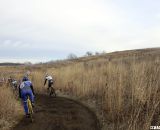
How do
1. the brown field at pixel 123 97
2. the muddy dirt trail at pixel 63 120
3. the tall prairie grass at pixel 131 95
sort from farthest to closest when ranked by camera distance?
the muddy dirt trail at pixel 63 120 → the brown field at pixel 123 97 → the tall prairie grass at pixel 131 95

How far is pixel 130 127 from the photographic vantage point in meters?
9.51

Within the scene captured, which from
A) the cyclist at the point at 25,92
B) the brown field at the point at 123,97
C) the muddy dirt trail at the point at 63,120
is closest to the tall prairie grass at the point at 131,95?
the brown field at the point at 123,97

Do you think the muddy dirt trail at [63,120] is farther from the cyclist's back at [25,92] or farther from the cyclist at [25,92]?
the cyclist's back at [25,92]

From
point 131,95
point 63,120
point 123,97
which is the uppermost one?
point 131,95

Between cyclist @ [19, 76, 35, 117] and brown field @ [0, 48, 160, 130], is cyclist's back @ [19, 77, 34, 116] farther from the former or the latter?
brown field @ [0, 48, 160, 130]

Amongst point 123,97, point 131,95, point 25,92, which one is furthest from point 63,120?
point 131,95

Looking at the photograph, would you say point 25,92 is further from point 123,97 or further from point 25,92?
point 123,97

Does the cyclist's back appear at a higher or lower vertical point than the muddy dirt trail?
higher

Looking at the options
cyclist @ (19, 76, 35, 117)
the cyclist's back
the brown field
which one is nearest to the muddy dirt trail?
the brown field

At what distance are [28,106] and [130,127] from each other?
8220 mm

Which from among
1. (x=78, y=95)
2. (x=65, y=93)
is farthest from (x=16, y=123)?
(x=65, y=93)

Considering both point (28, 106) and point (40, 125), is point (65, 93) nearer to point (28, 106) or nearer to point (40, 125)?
point (28, 106)

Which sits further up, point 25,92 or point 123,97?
point 25,92

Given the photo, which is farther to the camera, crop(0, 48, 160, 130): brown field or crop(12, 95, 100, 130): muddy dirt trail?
crop(12, 95, 100, 130): muddy dirt trail
